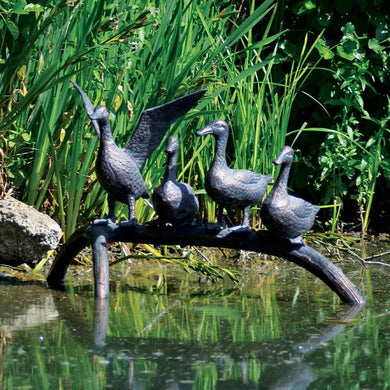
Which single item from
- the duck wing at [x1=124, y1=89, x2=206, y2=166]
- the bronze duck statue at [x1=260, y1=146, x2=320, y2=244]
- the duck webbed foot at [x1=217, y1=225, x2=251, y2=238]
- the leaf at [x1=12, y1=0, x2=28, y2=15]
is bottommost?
the duck webbed foot at [x1=217, y1=225, x2=251, y2=238]

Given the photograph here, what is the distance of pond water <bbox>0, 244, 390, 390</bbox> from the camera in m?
2.87

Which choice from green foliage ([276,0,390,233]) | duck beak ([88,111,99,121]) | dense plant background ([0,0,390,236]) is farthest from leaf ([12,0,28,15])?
green foliage ([276,0,390,233])

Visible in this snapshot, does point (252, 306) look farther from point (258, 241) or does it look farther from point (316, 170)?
point (316, 170)

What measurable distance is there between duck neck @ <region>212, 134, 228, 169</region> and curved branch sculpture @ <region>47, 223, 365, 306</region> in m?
0.27

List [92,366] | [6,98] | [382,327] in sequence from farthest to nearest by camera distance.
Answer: [6,98], [382,327], [92,366]

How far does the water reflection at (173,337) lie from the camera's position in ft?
9.41

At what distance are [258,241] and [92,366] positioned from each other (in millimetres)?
1147

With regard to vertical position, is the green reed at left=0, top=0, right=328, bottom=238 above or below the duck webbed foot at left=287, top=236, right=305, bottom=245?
above

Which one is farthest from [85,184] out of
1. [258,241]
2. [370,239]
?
[370,239]

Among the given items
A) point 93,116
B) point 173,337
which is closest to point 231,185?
point 93,116

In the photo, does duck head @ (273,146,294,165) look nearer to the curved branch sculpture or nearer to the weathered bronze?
the weathered bronze

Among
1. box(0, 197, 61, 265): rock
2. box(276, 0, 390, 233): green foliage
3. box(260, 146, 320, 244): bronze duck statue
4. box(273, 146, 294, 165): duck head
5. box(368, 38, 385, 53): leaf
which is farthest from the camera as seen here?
box(368, 38, 385, 53): leaf

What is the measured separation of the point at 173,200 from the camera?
386cm

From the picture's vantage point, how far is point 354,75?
5816mm
